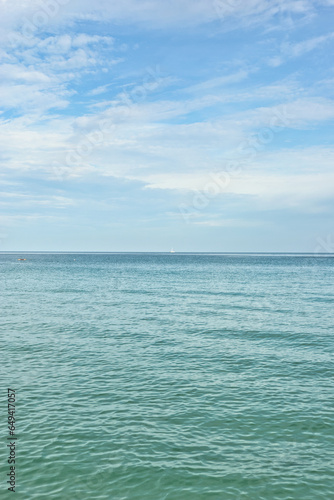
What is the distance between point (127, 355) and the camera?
2889 centimetres

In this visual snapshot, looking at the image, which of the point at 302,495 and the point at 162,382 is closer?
the point at 302,495

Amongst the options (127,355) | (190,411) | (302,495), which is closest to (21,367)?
(127,355)

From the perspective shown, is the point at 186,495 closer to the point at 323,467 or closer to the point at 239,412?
the point at 323,467

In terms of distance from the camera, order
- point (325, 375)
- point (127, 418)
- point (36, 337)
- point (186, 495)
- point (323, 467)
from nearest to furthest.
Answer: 1. point (186, 495)
2. point (323, 467)
3. point (127, 418)
4. point (325, 375)
5. point (36, 337)

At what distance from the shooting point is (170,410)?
760 inches

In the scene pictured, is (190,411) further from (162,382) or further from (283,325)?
(283,325)

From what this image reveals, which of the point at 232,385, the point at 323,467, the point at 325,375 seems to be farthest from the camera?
the point at 325,375

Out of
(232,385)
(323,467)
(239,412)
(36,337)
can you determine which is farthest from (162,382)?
(36,337)

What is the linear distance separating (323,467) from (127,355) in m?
16.5

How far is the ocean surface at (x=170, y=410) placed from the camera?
549 inches

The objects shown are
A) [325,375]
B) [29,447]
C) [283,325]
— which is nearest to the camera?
[29,447]

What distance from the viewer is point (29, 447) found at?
1605 centimetres

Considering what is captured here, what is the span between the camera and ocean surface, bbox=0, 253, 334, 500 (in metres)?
14.0

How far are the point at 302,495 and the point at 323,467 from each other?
1.96 m
